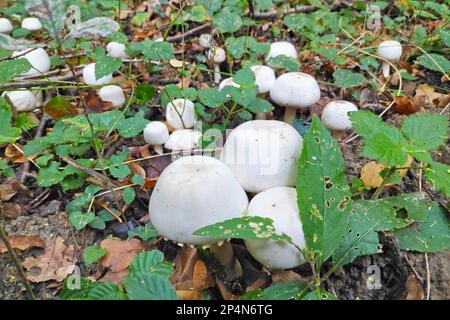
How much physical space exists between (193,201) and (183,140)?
85 centimetres

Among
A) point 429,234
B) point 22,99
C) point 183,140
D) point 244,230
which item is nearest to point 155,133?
point 183,140

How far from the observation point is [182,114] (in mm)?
2607

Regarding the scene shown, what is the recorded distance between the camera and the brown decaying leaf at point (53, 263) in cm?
195

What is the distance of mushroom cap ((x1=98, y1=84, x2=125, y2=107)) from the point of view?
9.32 feet

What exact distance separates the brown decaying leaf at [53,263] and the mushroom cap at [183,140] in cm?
82

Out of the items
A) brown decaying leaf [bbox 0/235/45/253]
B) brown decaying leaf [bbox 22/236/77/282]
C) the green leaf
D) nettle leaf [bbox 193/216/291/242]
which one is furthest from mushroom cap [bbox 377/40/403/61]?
brown decaying leaf [bbox 0/235/45/253]

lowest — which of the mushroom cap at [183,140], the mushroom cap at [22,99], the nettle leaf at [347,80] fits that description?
the mushroom cap at [22,99]

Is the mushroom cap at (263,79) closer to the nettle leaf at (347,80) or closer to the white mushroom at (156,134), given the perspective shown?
the nettle leaf at (347,80)

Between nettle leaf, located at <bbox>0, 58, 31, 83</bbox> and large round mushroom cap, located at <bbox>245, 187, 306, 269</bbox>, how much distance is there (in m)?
1.75

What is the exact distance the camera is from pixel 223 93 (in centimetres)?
252

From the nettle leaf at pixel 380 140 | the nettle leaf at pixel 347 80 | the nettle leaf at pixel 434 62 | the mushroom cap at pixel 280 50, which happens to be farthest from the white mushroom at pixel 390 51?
the nettle leaf at pixel 380 140

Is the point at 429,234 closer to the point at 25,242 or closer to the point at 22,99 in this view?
the point at 25,242

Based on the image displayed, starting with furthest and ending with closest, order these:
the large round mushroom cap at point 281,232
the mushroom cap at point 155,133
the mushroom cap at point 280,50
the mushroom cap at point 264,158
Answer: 1. the mushroom cap at point 280,50
2. the mushroom cap at point 155,133
3. the mushroom cap at point 264,158
4. the large round mushroom cap at point 281,232
